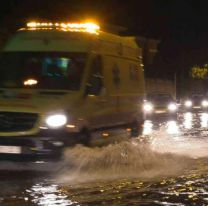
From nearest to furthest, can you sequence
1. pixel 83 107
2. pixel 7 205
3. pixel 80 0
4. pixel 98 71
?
pixel 7 205, pixel 83 107, pixel 98 71, pixel 80 0

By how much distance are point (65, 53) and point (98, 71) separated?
29.1 inches

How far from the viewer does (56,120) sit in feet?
37.4

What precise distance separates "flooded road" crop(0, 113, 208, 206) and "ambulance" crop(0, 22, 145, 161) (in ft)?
1.51

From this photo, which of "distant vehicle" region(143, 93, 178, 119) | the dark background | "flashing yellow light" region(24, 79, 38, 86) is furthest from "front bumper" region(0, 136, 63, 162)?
the dark background

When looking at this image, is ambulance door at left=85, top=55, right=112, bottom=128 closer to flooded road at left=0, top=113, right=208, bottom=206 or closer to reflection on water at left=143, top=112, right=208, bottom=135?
flooded road at left=0, top=113, right=208, bottom=206

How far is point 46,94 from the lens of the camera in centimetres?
1180

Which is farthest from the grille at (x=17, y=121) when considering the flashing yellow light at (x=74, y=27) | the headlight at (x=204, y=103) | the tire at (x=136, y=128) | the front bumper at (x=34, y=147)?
the headlight at (x=204, y=103)

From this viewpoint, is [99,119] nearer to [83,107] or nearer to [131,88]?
[83,107]

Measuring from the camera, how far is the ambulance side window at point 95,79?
12.5 m

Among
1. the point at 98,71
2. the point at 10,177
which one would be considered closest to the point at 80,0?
the point at 98,71

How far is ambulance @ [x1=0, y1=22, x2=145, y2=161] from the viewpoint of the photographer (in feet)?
37.2

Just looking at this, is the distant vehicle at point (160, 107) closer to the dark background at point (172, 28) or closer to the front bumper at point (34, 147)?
the dark background at point (172, 28)

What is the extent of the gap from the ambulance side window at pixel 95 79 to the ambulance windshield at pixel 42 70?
235 mm

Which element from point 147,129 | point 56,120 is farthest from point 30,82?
point 147,129
